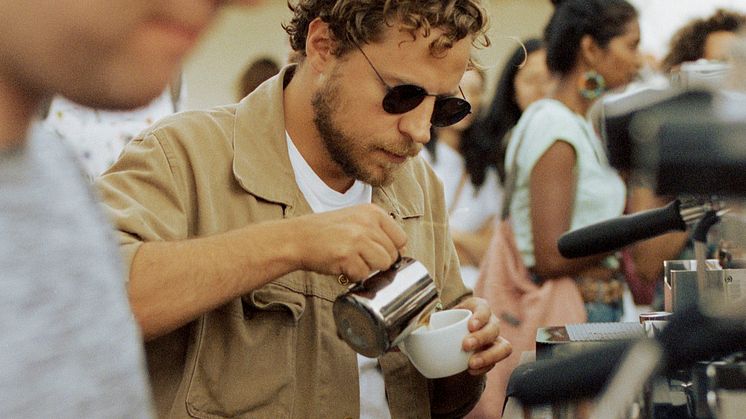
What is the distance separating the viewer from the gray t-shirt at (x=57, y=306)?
0.61 meters

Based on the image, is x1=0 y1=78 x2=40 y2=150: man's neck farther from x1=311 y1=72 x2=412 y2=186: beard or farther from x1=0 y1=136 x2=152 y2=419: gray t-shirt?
x1=311 y1=72 x2=412 y2=186: beard

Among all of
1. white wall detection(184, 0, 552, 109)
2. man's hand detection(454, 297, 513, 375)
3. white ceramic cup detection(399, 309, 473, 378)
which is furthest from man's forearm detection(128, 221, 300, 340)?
white wall detection(184, 0, 552, 109)

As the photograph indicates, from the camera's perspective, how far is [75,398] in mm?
631

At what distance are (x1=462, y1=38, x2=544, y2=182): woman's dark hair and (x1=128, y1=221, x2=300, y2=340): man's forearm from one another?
2.69m

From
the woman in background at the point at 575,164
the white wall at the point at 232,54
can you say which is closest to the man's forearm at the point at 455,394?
the woman in background at the point at 575,164

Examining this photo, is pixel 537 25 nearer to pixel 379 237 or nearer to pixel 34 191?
pixel 379 237

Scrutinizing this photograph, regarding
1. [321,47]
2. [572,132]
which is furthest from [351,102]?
[572,132]

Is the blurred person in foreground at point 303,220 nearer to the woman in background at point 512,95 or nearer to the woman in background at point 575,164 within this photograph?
the woman in background at point 575,164

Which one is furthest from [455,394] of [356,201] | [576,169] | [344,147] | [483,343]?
[576,169]

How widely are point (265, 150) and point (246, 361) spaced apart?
420mm

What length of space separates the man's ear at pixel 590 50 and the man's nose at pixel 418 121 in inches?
50.9

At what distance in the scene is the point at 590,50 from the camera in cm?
303

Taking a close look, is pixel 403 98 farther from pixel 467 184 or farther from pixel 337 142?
pixel 467 184

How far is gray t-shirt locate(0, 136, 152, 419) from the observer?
61cm
